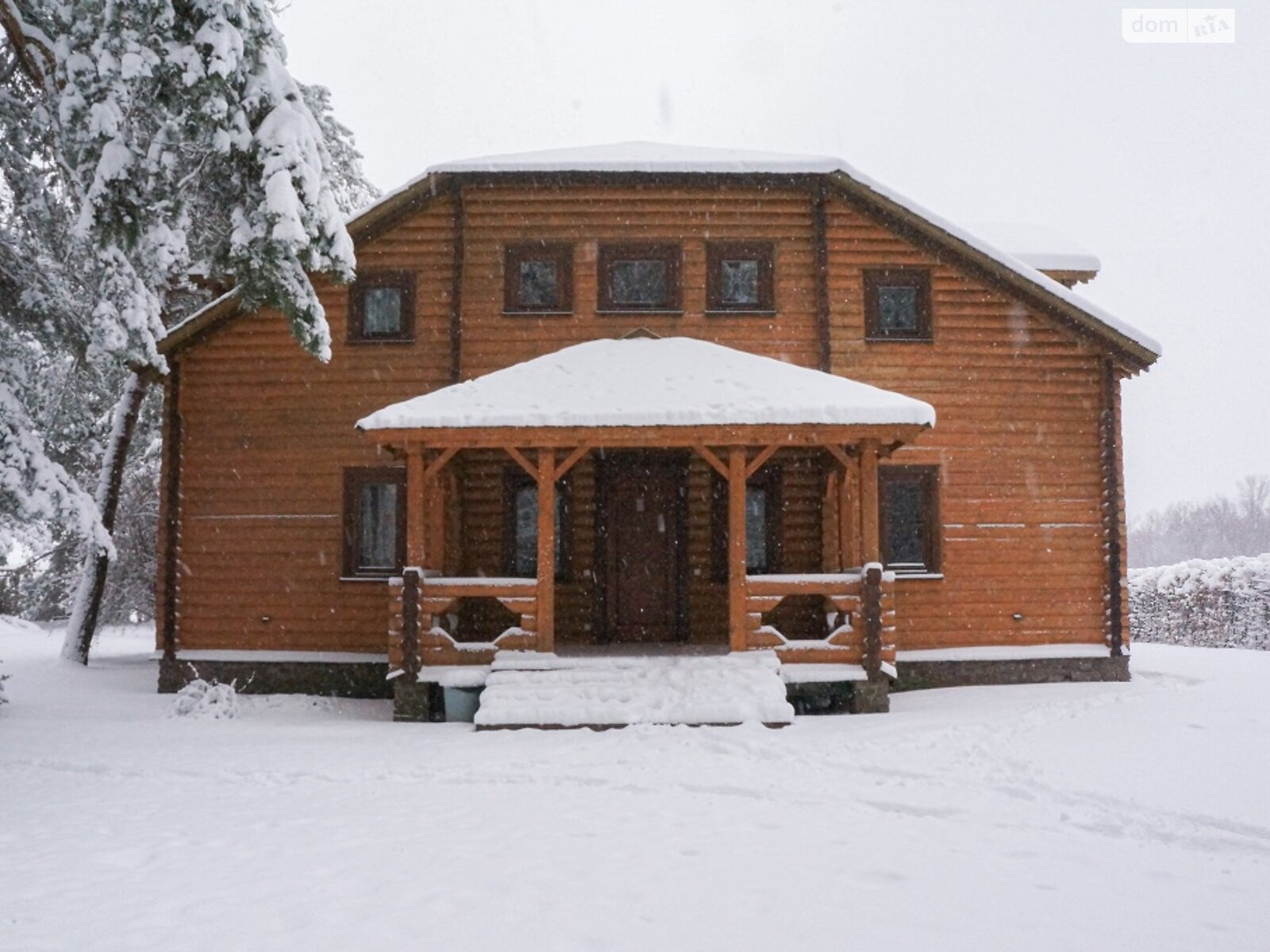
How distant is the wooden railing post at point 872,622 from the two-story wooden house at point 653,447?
2.10 meters

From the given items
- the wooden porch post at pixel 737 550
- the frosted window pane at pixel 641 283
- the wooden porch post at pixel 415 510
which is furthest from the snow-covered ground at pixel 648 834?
the frosted window pane at pixel 641 283

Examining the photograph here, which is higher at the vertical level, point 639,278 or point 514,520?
point 639,278

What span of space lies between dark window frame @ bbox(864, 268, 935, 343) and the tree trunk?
38.4ft

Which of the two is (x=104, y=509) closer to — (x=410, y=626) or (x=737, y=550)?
(x=410, y=626)

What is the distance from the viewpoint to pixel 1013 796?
8.16m

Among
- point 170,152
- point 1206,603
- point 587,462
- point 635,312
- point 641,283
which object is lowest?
point 1206,603

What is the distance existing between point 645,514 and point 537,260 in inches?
151

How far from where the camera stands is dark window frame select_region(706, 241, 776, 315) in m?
15.1

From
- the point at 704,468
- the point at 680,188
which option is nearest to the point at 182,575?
the point at 704,468

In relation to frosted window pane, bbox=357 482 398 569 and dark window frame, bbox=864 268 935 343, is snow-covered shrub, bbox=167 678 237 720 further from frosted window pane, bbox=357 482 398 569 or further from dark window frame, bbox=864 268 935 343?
dark window frame, bbox=864 268 935 343

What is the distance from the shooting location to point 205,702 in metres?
12.7

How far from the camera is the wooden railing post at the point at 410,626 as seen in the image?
12164 mm

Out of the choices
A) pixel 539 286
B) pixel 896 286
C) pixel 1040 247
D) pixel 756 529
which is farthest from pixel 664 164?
pixel 1040 247

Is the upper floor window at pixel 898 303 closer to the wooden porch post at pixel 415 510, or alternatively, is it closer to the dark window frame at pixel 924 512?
the dark window frame at pixel 924 512
